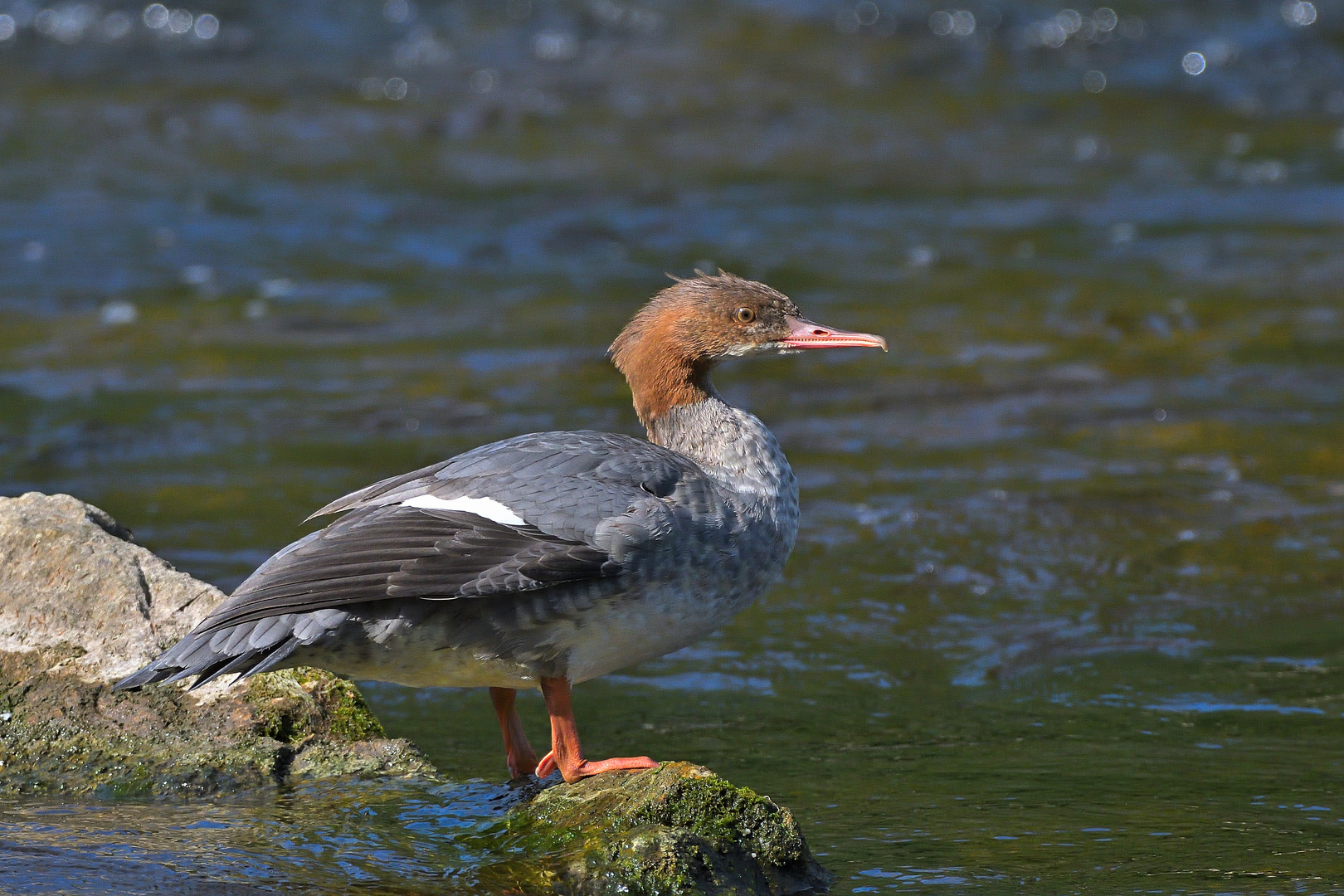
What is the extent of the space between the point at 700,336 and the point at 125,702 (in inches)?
86.4

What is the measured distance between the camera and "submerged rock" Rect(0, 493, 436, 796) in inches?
191

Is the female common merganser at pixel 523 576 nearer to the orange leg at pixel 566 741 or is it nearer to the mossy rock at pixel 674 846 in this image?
the orange leg at pixel 566 741

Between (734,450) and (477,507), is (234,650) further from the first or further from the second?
(734,450)

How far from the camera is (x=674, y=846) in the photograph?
410 cm

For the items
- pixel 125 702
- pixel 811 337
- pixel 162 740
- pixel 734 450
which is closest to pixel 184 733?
pixel 162 740

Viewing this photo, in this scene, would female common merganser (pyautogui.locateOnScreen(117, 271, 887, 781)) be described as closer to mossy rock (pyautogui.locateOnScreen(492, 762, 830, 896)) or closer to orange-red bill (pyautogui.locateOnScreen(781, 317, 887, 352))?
mossy rock (pyautogui.locateOnScreen(492, 762, 830, 896))

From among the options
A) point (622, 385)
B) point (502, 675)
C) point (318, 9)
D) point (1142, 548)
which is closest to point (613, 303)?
point (622, 385)

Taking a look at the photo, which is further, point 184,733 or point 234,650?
point 184,733

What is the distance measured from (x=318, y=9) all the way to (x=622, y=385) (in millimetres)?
13038

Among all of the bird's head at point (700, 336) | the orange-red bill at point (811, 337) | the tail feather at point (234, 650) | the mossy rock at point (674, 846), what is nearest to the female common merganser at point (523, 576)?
the tail feather at point (234, 650)

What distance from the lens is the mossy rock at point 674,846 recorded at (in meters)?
4.11

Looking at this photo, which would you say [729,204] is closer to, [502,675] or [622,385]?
[622,385]

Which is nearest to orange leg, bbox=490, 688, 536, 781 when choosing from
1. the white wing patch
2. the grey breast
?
the grey breast

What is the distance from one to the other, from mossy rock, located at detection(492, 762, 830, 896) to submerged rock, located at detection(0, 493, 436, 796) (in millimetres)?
871
